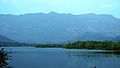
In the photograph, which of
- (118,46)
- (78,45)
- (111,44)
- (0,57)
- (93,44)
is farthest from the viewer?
(78,45)

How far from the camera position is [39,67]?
61.7 meters

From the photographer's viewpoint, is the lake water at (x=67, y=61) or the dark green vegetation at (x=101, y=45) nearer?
the lake water at (x=67, y=61)

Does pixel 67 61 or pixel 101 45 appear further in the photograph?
pixel 101 45

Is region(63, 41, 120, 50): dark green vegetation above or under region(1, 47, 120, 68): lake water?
above

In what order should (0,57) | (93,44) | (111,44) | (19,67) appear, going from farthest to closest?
(93,44) → (111,44) → (19,67) → (0,57)

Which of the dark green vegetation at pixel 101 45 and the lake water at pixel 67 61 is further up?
the dark green vegetation at pixel 101 45

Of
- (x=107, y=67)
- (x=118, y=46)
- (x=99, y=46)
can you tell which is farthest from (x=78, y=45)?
(x=107, y=67)

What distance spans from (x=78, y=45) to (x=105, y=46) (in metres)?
30.3

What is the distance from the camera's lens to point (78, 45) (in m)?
195

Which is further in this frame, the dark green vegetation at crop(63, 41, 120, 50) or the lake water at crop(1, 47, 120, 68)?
the dark green vegetation at crop(63, 41, 120, 50)

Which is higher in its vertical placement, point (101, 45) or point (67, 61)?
point (101, 45)

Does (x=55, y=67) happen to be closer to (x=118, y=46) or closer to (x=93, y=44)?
(x=118, y=46)

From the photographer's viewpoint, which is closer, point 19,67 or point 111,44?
point 19,67

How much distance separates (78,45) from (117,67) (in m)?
133
